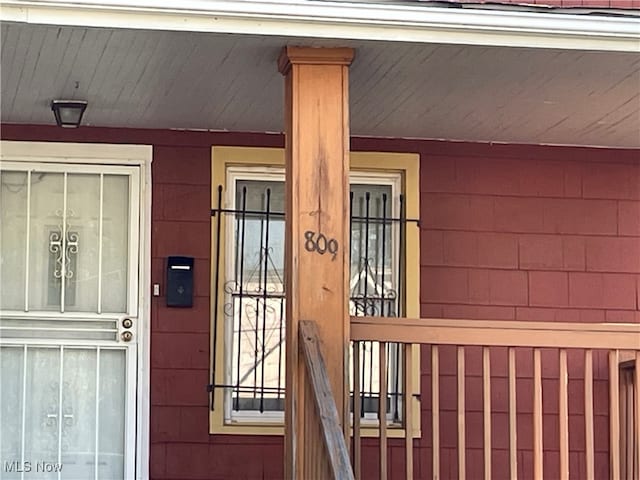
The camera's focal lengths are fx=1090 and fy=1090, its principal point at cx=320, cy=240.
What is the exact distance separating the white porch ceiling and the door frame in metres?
0.15

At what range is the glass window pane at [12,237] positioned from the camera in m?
5.85

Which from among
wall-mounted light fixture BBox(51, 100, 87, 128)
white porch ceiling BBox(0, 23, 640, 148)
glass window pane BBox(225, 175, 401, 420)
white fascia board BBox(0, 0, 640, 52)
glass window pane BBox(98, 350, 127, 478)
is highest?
white fascia board BBox(0, 0, 640, 52)

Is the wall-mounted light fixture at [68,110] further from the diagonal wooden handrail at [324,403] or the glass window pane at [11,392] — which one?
the diagonal wooden handrail at [324,403]

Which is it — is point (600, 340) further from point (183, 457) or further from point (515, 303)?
point (183, 457)

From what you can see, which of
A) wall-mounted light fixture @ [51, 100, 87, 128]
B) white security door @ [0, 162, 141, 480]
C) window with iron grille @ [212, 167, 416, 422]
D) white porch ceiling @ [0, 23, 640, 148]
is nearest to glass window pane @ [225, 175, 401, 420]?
window with iron grille @ [212, 167, 416, 422]

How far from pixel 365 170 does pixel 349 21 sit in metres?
2.00

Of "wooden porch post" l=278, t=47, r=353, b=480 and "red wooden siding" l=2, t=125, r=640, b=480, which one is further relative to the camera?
"red wooden siding" l=2, t=125, r=640, b=480

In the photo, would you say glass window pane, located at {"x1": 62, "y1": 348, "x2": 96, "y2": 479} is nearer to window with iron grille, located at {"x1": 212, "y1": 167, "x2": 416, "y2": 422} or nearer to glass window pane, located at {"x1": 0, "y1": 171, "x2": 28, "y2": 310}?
glass window pane, located at {"x1": 0, "y1": 171, "x2": 28, "y2": 310}

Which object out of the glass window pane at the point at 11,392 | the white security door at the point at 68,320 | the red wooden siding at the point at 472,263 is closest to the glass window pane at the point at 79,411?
the white security door at the point at 68,320

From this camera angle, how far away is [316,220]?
4.33 metres

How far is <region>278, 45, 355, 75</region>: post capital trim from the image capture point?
438 cm

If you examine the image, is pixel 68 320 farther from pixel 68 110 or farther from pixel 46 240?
pixel 68 110

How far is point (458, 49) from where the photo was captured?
4398mm

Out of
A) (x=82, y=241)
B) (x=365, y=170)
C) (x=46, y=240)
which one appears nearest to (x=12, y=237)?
(x=46, y=240)
